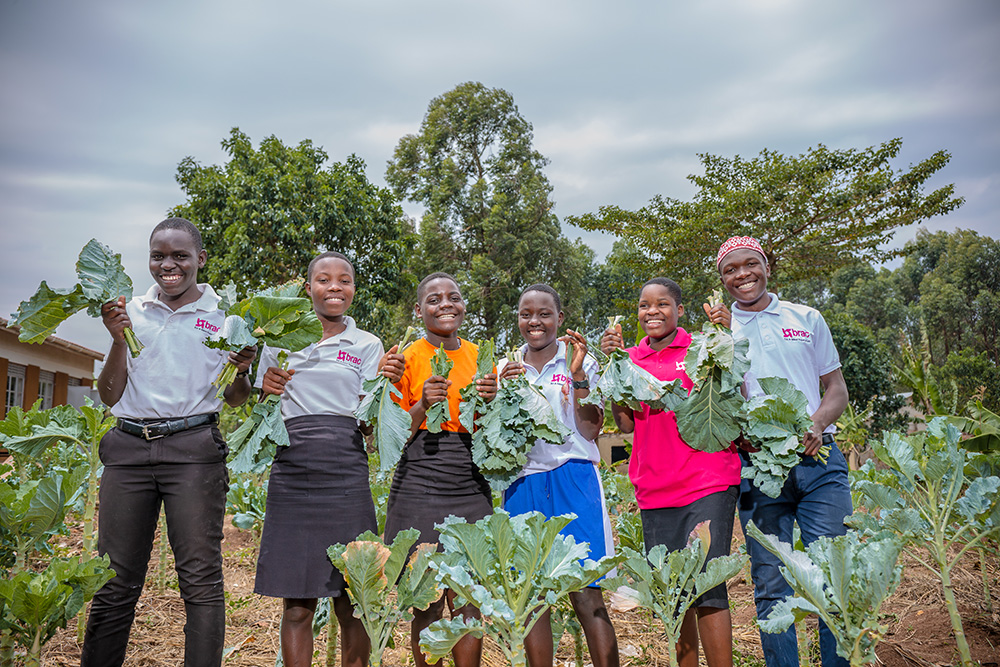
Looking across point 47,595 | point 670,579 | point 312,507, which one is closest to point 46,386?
point 47,595

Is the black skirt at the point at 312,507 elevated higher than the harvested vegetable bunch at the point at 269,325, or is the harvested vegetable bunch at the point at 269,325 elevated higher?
the harvested vegetable bunch at the point at 269,325

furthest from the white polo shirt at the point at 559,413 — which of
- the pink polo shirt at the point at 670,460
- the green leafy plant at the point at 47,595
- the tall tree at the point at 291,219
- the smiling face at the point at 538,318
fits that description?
the tall tree at the point at 291,219

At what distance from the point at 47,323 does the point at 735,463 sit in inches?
112

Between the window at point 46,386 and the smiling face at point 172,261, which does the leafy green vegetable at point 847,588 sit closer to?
the smiling face at point 172,261

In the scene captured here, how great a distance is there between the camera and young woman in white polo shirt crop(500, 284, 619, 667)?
8.63 feet

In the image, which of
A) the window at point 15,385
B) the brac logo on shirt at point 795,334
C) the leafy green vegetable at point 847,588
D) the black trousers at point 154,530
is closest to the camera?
the leafy green vegetable at point 847,588

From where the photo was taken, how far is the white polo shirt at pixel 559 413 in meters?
2.86

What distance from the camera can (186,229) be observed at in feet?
9.18

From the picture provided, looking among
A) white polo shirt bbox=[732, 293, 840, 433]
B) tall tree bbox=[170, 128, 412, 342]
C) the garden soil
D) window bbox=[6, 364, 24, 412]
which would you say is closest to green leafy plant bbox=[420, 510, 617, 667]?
white polo shirt bbox=[732, 293, 840, 433]

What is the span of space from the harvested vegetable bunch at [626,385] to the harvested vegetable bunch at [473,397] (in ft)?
1.45

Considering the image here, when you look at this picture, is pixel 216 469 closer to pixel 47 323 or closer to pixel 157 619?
pixel 47 323

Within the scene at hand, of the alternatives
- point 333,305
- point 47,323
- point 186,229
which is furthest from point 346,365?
point 47,323

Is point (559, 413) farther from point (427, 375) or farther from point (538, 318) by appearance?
point (427, 375)

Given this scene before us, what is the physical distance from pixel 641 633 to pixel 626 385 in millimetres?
2373
